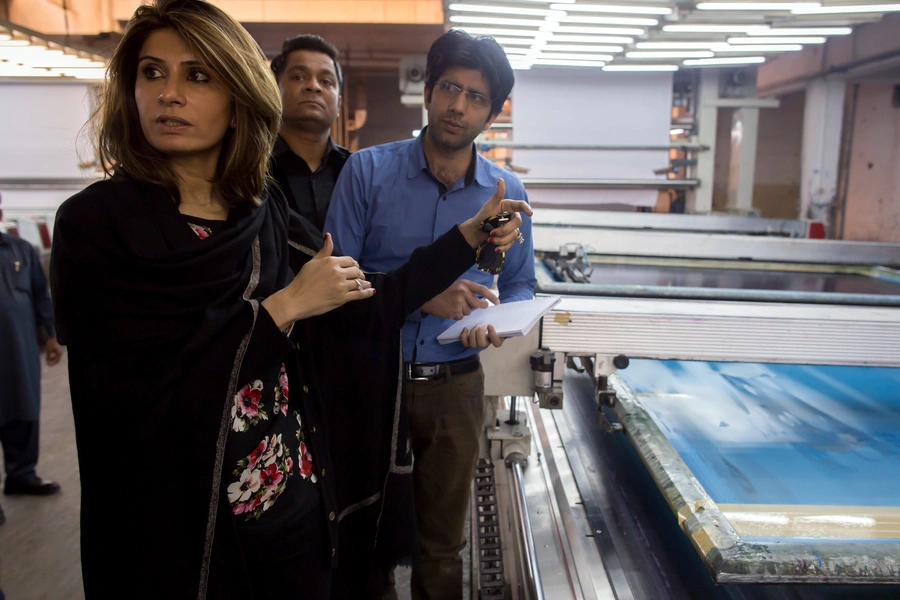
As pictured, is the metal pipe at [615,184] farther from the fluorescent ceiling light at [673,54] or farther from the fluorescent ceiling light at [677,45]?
the fluorescent ceiling light at [677,45]

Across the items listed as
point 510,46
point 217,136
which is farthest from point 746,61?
point 217,136

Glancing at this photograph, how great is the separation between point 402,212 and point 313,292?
2.02ft

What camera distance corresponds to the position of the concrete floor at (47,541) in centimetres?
213

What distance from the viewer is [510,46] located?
3.48 meters

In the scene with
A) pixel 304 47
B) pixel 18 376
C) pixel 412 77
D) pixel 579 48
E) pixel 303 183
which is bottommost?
pixel 18 376

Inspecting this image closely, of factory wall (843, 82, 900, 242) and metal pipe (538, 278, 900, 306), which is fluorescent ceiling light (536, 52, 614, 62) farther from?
factory wall (843, 82, 900, 242)

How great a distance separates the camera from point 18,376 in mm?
2711

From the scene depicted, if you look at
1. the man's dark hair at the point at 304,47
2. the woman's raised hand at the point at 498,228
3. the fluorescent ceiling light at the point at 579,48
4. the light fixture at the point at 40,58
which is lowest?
the woman's raised hand at the point at 498,228

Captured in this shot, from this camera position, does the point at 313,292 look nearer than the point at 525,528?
Yes

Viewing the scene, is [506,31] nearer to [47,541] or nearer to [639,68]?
[639,68]

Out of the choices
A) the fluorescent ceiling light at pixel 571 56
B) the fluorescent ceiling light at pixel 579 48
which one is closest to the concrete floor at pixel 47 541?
the fluorescent ceiling light at pixel 579 48

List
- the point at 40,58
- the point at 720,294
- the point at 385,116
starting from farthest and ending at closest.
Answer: the point at 385,116, the point at 40,58, the point at 720,294

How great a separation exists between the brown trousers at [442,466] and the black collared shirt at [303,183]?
23.5 inches

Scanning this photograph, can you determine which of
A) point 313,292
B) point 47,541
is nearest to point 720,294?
point 313,292
